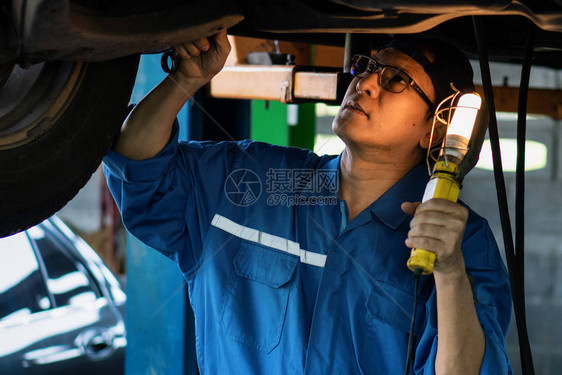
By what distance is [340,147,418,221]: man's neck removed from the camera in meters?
1.35

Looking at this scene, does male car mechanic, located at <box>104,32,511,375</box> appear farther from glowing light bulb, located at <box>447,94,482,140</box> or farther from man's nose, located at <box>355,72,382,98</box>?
glowing light bulb, located at <box>447,94,482,140</box>

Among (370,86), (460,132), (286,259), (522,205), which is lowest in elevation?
(286,259)

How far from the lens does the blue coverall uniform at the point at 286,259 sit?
1211mm

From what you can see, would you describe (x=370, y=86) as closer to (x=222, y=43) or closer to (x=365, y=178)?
(x=365, y=178)

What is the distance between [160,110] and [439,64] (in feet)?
1.70

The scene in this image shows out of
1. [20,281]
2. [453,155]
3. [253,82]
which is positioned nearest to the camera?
[453,155]

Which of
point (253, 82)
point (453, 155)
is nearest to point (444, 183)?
point (453, 155)

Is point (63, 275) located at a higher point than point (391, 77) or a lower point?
lower

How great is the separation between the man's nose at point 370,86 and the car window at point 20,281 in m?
1.11

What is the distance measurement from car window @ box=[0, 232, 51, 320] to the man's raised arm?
92 centimetres

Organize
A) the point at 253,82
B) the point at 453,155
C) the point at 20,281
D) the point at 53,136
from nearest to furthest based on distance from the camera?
the point at 53,136 < the point at 453,155 < the point at 253,82 < the point at 20,281

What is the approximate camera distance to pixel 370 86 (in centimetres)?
130
